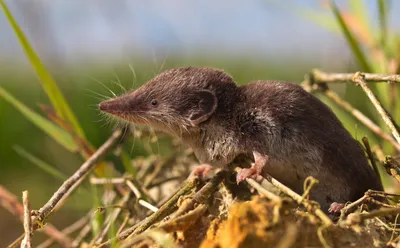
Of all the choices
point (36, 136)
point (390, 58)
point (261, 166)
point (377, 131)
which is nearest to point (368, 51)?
point (390, 58)

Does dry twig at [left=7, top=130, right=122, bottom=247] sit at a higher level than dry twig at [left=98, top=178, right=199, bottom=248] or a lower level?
higher

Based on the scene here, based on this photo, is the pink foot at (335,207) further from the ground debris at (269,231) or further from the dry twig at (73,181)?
the dry twig at (73,181)

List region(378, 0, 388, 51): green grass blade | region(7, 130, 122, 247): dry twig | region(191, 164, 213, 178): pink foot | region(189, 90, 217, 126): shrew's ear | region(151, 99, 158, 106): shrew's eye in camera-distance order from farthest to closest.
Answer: region(378, 0, 388, 51): green grass blade → region(151, 99, 158, 106): shrew's eye → region(189, 90, 217, 126): shrew's ear → region(191, 164, 213, 178): pink foot → region(7, 130, 122, 247): dry twig

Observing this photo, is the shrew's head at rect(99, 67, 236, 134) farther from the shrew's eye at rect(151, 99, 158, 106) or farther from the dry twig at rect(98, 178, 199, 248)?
the dry twig at rect(98, 178, 199, 248)

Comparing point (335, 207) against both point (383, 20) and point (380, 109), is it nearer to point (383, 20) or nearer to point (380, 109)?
point (380, 109)

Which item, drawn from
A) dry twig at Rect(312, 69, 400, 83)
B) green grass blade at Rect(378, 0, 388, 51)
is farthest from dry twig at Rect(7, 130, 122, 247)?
green grass blade at Rect(378, 0, 388, 51)

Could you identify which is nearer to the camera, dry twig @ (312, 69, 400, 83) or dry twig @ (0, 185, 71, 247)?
dry twig @ (312, 69, 400, 83)

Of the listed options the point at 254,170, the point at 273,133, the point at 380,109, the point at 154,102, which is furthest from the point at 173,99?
the point at 380,109
